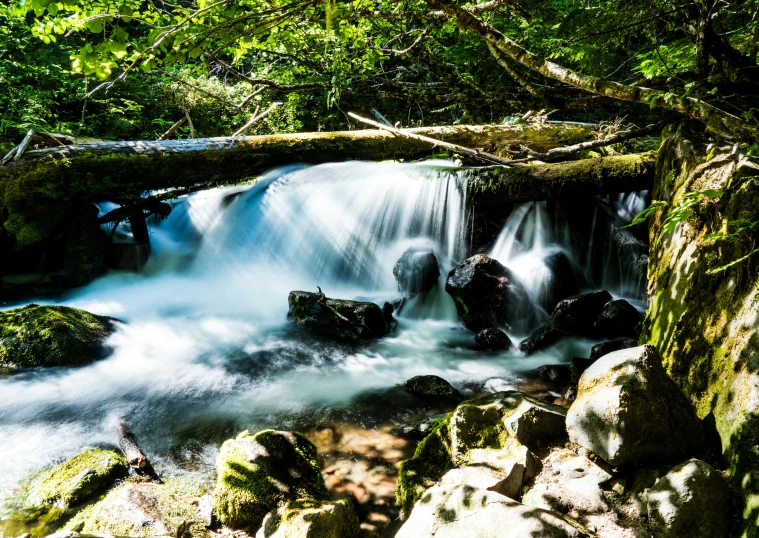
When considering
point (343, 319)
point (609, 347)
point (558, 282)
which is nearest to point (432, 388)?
point (343, 319)

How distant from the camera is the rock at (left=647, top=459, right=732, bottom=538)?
2105 millimetres

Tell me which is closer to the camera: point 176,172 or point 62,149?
point 62,149

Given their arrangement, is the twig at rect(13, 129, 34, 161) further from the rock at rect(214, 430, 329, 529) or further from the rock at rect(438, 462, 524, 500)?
the rock at rect(438, 462, 524, 500)

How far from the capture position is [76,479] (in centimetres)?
348

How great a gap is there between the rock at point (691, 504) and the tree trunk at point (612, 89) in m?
2.16

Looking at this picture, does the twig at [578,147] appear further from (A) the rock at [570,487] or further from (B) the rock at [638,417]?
(A) the rock at [570,487]

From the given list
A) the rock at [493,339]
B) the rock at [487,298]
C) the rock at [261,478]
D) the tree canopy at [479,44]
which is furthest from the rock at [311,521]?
the rock at [487,298]

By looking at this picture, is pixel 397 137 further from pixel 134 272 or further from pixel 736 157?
pixel 736 157

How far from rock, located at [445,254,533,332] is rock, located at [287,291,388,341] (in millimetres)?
1282

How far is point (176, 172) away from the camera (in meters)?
8.88

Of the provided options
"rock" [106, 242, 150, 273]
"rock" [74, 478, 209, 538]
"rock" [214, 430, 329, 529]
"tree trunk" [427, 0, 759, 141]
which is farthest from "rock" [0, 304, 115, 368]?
"tree trunk" [427, 0, 759, 141]

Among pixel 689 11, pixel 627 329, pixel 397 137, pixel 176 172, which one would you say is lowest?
pixel 627 329

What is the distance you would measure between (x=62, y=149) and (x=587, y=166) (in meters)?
9.15

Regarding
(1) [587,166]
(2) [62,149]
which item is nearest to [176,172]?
(2) [62,149]
